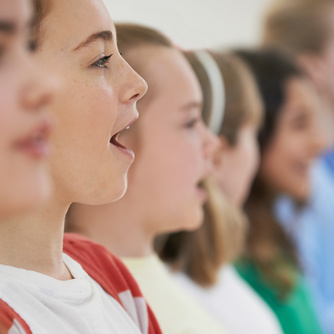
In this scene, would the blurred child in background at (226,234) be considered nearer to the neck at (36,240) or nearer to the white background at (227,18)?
the white background at (227,18)

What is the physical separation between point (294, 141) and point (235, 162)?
0.88 ft

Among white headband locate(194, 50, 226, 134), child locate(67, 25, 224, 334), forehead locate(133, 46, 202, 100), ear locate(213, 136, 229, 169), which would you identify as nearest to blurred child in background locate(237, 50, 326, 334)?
ear locate(213, 136, 229, 169)

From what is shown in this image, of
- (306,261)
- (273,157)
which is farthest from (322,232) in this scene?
(273,157)

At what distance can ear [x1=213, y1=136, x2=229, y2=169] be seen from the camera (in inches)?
37.4

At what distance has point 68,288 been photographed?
1.19 ft

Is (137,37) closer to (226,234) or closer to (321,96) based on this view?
(226,234)

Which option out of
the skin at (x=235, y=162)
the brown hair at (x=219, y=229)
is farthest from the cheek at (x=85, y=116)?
the skin at (x=235, y=162)

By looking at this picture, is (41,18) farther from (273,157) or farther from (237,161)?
(273,157)

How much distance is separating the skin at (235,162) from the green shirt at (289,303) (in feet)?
0.58

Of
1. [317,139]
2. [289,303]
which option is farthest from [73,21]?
[317,139]

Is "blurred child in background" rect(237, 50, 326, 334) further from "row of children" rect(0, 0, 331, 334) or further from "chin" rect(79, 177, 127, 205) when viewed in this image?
"chin" rect(79, 177, 127, 205)

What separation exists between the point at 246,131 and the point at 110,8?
2.07 feet

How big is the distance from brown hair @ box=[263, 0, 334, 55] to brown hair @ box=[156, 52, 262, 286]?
2.00 feet

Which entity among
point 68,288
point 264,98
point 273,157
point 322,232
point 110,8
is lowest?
point 322,232
